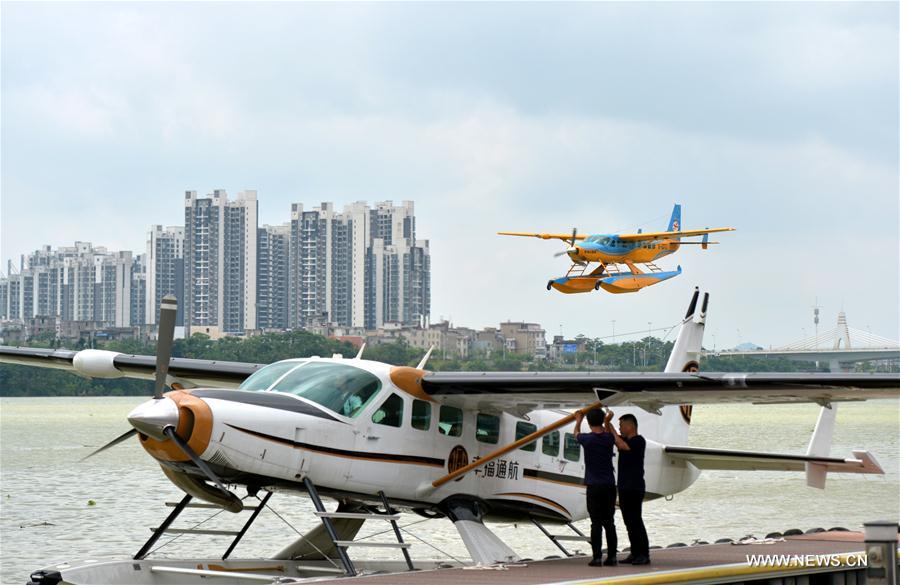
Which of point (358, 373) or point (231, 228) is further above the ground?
point (231, 228)

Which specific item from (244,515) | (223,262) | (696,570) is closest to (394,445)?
(696,570)

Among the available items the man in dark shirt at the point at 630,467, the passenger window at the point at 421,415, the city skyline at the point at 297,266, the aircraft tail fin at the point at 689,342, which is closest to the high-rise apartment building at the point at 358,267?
the city skyline at the point at 297,266

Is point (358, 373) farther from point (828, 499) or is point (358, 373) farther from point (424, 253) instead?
point (424, 253)

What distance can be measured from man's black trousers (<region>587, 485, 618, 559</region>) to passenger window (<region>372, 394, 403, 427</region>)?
2.24m

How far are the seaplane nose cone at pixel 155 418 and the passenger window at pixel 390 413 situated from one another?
2304 millimetres

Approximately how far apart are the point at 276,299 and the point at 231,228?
14228 millimetres

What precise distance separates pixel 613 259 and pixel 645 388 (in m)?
26.9

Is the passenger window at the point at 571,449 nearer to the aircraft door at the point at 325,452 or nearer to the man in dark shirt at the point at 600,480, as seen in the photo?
the man in dark shirt at the point at 600,480

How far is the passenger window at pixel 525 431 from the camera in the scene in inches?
553

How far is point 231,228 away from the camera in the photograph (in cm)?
19700

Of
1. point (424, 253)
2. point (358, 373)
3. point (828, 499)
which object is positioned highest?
point (424, 253)

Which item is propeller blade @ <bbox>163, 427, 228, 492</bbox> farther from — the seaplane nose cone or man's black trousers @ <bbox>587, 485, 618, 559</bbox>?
man's black trousers @ <bbox>587, 485, 618, 559</bbox>

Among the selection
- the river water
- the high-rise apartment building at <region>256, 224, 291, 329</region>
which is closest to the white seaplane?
the river water

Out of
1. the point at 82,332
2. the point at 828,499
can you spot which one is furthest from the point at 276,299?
the point at 828,499
